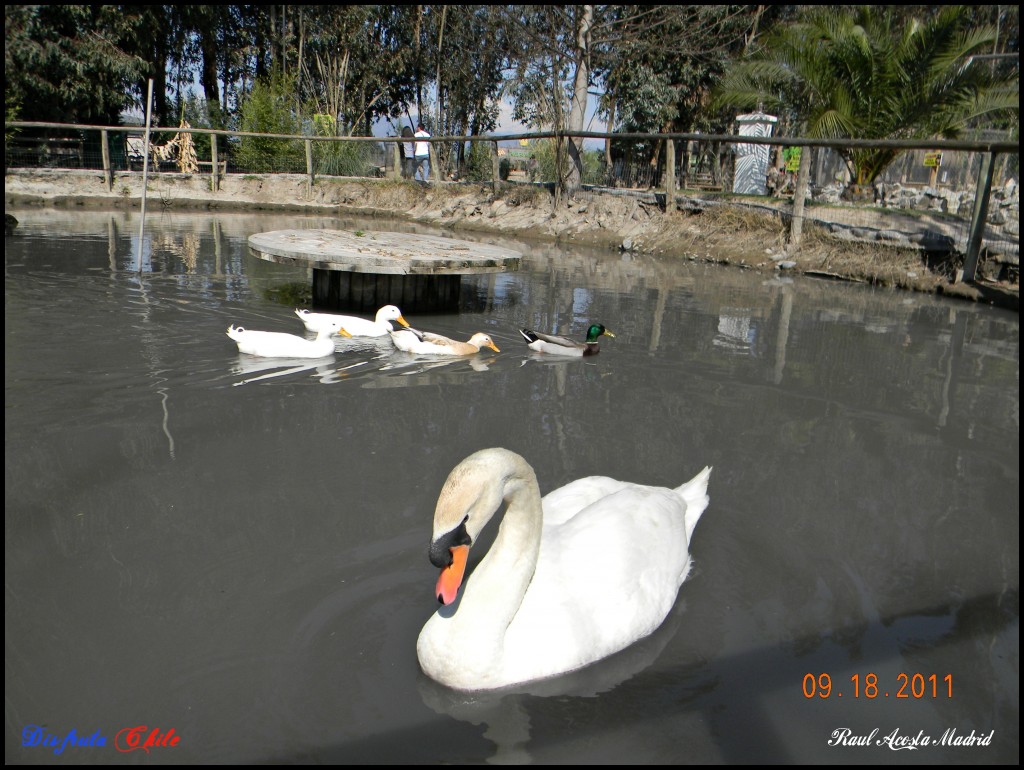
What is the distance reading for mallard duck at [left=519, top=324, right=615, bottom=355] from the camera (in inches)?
286

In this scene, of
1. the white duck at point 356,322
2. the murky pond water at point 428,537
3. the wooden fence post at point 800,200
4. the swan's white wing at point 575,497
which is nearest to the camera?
the murky pond water at point 428,537

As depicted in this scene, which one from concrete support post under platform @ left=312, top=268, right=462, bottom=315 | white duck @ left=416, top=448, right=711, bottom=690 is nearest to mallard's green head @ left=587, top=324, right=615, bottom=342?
concrete support post under platform @ left=312, top=268, right=462, bottom=315

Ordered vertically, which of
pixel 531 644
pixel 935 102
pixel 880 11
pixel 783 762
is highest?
pixel 880 11

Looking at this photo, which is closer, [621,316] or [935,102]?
[621,316]

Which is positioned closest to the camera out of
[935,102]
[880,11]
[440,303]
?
[440,303]

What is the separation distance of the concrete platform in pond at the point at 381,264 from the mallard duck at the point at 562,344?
1.34 metres

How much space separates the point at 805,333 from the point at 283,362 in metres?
5.52

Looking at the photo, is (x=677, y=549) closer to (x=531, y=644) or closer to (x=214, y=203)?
(x=531, y=644)

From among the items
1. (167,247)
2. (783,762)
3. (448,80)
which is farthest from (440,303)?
(448,80)

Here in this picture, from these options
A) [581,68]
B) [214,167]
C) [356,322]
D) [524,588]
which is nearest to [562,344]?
[356,322]

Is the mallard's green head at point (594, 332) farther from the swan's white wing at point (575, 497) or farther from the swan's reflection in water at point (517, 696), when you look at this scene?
the swan's reflection in water at point (517, 696)

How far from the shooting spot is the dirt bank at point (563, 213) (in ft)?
41.4

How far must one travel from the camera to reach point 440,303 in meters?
9.38

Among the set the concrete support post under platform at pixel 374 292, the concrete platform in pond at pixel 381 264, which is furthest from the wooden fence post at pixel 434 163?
the concrete support post under platform at pixel 374 292
